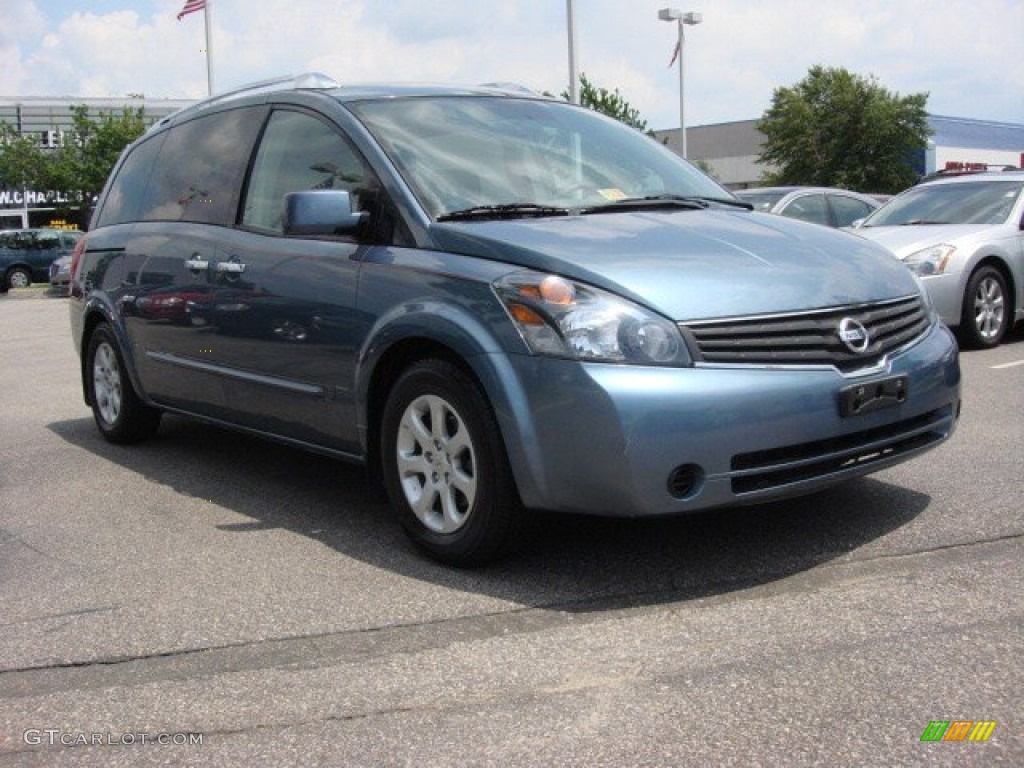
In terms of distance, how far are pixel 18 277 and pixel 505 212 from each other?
3330 cm

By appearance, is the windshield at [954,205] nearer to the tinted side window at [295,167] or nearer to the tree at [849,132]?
the tinted side window at [295,167]

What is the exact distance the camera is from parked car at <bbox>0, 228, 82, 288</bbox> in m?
34.8

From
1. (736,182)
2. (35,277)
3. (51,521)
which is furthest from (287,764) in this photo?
(736,182)

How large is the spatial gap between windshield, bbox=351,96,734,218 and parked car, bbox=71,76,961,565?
0.6 inches

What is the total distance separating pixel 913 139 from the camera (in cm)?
5075

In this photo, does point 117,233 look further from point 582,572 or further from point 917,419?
point 917,419

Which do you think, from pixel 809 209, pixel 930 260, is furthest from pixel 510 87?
pixel 809 209

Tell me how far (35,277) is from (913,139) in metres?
34.1

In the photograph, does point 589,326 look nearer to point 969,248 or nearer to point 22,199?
point 969,248

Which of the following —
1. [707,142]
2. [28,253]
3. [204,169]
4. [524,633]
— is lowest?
[524,633]

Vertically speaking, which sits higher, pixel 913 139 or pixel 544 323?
pixel 913 139

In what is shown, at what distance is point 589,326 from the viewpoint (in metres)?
4.01

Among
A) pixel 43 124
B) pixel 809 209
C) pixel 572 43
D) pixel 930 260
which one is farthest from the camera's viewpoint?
pixel 43 124

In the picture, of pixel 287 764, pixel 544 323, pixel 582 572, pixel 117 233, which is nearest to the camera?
pixel 287 764
